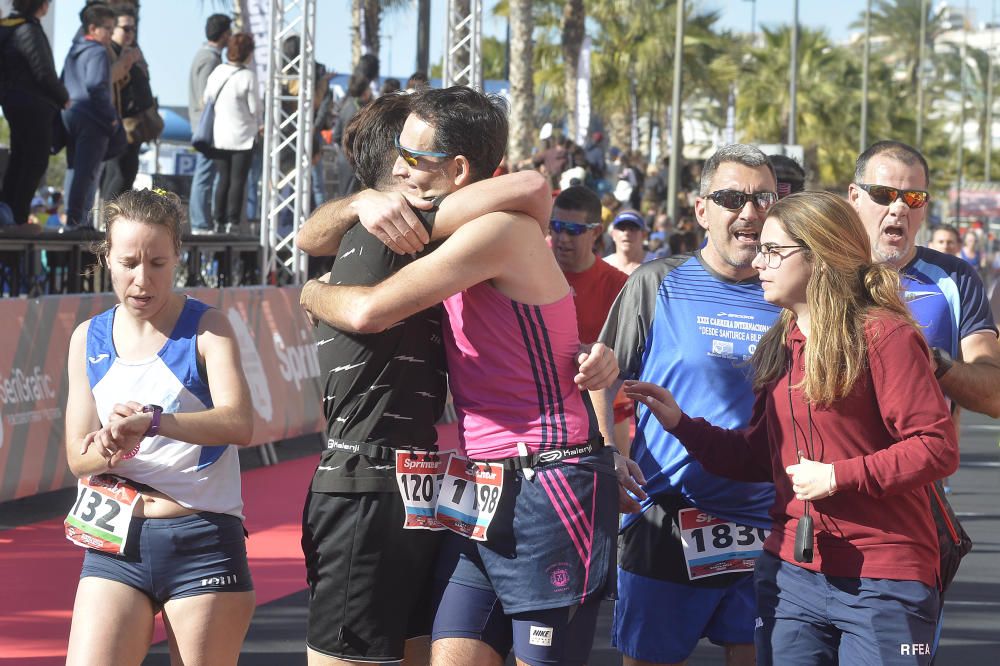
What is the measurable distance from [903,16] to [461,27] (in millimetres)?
103898

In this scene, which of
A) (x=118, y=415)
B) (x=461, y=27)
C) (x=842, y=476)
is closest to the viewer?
(x=842, y=476)

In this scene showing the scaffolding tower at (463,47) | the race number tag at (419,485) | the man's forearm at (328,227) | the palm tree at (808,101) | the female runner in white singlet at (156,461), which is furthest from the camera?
the palm tree at (808,101)

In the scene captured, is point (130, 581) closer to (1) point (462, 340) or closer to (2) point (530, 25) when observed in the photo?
(1) point (462, 340)

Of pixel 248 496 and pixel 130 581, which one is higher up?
pixel 130 581

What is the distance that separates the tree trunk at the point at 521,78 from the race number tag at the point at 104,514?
21.8 m

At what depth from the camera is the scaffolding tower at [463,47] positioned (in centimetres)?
1672

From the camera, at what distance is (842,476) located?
3488 mm

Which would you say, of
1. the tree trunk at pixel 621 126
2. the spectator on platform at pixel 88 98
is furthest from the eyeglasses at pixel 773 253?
the tree trunk at pixel 621 126

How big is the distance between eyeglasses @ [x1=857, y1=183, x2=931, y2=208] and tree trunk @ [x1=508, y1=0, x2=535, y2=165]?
69.3 feet

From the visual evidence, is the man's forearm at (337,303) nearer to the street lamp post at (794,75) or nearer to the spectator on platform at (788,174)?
the spectator on platform at (788,174)

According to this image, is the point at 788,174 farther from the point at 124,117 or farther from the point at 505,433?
the point at 124,117

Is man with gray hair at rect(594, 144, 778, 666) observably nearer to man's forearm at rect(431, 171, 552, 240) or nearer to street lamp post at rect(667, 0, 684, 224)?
man's forearm at rect(431, 171, 552, 240)

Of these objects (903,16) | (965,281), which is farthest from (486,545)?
(903,16)

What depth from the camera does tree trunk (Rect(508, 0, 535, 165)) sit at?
2564 centimetres
